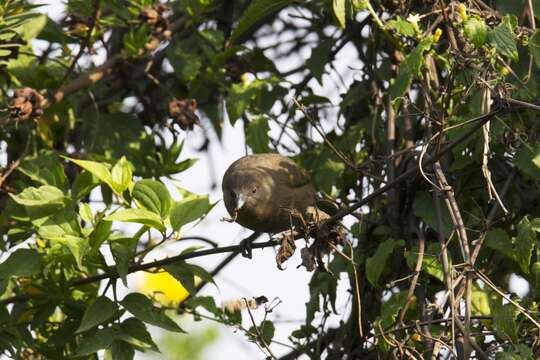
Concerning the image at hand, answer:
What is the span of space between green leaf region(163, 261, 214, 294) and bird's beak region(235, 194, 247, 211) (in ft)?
2.90

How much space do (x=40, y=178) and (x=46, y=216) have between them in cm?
34

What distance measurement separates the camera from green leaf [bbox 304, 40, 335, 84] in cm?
455

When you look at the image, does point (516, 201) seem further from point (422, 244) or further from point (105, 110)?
point (105, 110)

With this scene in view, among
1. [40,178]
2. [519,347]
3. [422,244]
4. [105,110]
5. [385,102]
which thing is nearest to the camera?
[519,347]

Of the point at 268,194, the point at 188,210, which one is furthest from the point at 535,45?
the point at 268,194

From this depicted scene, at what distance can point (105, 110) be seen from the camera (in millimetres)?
5047

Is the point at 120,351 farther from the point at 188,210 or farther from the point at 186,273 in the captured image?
the point at 188,210

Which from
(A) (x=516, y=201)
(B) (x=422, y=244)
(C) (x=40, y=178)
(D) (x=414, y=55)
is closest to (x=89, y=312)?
(C) (x=40, y=178)

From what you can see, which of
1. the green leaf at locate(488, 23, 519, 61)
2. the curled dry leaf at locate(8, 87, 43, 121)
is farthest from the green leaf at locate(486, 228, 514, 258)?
the curled dry leaf at locate(8, 87, 43, 121)

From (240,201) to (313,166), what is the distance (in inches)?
16.1

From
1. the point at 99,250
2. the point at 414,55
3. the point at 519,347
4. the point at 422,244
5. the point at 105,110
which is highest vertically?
the point at 105,110

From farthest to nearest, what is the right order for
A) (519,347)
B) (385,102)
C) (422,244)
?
(385,102)
(422,244)
(519,347)

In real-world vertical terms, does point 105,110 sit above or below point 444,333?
above

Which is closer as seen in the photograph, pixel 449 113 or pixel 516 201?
pixel 449 113
